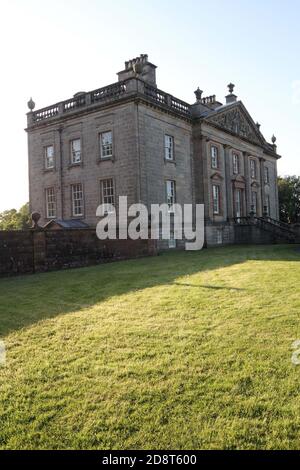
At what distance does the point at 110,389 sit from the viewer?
15.5 feet

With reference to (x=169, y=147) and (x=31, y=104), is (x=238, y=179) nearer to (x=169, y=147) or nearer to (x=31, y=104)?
(x=169, y=147)

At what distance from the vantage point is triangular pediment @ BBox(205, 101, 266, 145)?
1297 inches

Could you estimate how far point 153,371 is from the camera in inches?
201

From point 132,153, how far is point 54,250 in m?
11.2

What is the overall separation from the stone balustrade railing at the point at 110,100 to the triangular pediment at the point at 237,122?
3601 millimetres

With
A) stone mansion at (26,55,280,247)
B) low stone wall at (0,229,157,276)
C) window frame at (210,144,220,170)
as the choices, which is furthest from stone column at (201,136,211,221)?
low stone wall at (0,229,157,276)

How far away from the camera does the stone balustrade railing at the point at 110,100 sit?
25.3 meters

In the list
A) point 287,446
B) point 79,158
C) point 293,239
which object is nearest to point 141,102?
point 79,158

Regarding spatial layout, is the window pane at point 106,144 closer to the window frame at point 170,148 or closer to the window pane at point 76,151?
the window pane at point 76,151

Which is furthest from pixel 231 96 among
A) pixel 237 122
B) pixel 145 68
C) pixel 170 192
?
pixel 170 192

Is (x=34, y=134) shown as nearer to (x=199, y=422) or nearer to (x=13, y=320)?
(x=13, y=320)

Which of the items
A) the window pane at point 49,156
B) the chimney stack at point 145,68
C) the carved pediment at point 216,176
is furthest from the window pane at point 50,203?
the carved pediment at point 216,176

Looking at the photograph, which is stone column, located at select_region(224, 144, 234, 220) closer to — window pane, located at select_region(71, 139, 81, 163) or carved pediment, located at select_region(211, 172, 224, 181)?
carved pediment, located at select_region(211, 172, 224, 181)

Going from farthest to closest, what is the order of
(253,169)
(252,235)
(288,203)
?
1. (288,203)
2. (253,169)
3. (252,235)
